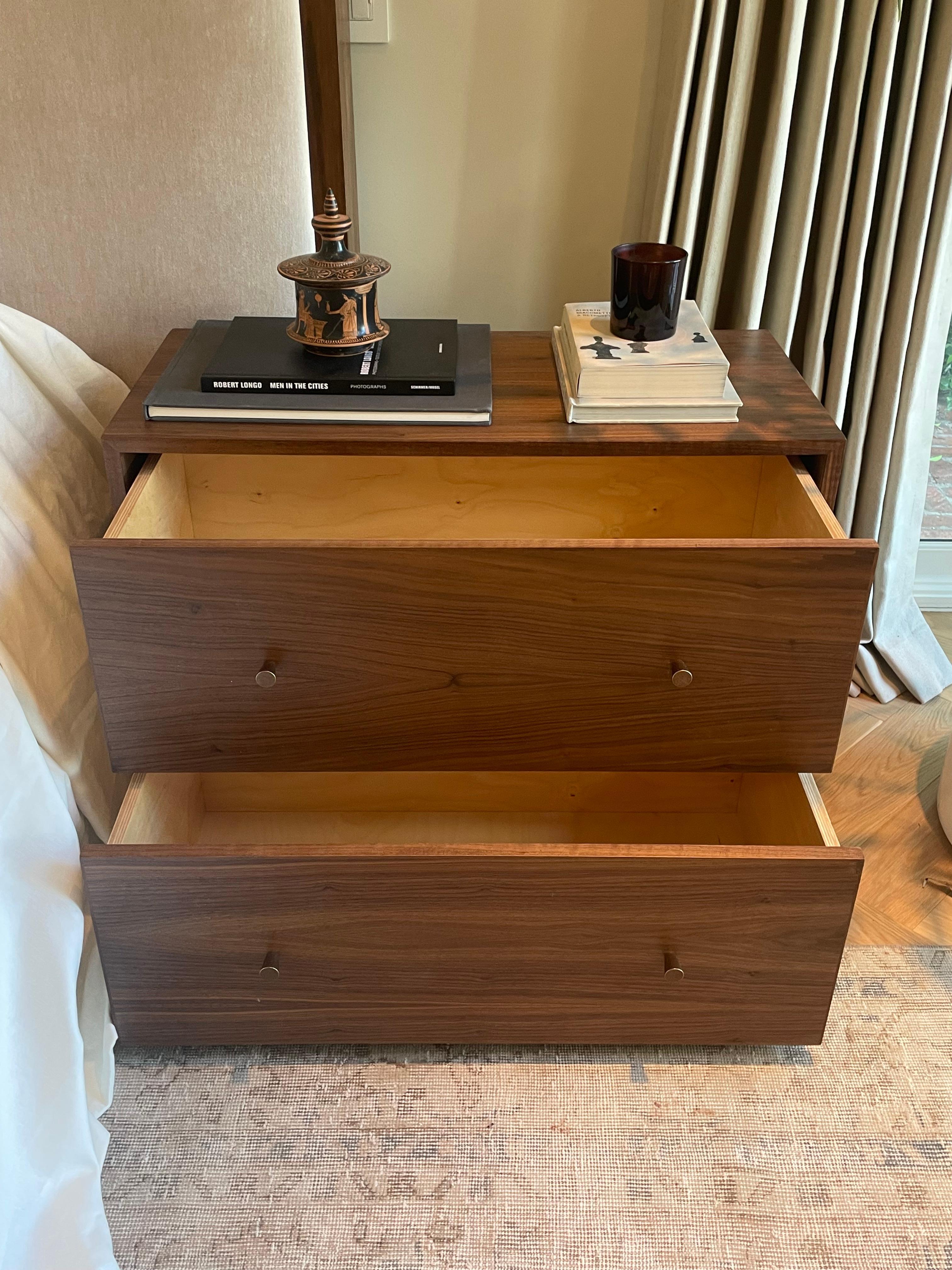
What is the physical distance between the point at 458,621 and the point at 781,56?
854 millimetres

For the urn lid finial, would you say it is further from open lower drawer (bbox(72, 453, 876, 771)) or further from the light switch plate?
the light switch plate

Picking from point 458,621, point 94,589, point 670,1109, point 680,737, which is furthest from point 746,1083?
point 94,589

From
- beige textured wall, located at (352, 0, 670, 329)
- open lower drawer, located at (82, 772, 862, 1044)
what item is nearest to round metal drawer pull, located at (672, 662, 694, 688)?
open lower drawer, located at (82, 772, 862, 1044)

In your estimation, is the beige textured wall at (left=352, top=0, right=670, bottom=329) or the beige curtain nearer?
the beige curtain

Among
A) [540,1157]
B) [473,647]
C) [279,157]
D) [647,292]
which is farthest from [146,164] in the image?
[540,1157]

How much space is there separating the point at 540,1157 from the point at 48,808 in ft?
1.83

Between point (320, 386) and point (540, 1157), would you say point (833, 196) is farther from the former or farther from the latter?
point (540, 1157)

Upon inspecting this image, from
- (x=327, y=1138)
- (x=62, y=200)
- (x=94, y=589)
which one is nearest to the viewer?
(x=94, y=589)

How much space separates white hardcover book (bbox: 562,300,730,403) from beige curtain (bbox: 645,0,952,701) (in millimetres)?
412

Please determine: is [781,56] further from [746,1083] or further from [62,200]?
[746,1083]

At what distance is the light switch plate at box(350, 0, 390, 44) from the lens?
1375 mm

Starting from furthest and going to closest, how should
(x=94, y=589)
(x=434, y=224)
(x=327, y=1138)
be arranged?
1. (x=434, y=224)
2. (x=327, y=1138)
3. (x=94, y=589)

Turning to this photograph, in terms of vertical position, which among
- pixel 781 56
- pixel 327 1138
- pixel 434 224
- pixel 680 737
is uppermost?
pixel 781 56

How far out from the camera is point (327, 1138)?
1.02 m
